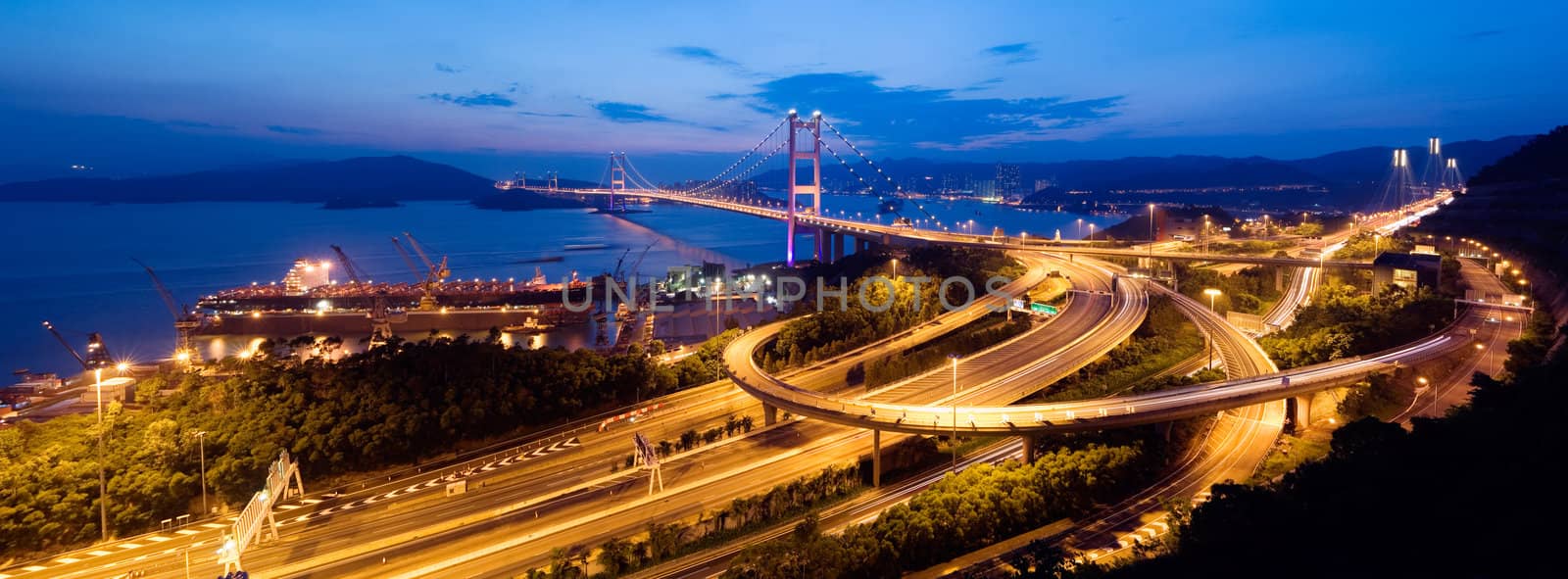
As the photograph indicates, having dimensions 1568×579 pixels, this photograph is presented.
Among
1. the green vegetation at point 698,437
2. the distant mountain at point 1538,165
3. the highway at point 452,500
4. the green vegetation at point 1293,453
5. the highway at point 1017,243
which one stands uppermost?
the distant mountain at point 1538,165

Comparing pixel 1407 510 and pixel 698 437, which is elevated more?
pixel 1407 510

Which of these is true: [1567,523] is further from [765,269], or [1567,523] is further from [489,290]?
[489,290]

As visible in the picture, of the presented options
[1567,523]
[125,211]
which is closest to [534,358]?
[1567,523]

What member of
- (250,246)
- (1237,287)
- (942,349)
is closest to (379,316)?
(942,349)

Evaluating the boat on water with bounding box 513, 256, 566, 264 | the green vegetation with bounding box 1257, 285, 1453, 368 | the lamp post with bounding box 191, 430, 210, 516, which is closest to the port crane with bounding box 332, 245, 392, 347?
the boat on water with bounding box 513, 256, 566, 264

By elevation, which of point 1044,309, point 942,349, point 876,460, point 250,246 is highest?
point 250,246

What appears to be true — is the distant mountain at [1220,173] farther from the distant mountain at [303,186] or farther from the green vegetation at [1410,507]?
the green vegetation at [1410,507]

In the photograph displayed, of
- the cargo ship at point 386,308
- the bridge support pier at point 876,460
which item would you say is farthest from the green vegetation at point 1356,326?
the cargo ship at point 386,308

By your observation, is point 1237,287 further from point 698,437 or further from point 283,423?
point 283,423
